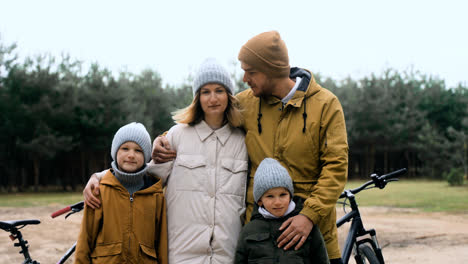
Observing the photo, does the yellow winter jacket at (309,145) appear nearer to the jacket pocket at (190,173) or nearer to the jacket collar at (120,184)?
the jacket pocket at (190,173)

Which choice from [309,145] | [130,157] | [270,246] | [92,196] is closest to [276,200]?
[270,246]

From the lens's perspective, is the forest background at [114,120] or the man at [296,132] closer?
the man at [296,132]

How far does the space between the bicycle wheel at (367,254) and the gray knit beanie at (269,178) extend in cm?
164

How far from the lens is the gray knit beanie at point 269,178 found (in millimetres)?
2418

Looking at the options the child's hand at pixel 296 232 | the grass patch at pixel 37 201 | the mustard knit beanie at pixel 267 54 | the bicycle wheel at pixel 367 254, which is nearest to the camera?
the child's hand at pixel 296 232

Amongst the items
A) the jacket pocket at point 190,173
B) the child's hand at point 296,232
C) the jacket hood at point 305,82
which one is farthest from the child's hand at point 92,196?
the jacket hood at point 305,82

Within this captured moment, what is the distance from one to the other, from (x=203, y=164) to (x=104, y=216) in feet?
2.07

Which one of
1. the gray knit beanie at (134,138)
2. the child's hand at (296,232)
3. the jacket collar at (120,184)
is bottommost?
the child's hand at (296,232)

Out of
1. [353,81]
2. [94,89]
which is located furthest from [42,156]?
[353,81]

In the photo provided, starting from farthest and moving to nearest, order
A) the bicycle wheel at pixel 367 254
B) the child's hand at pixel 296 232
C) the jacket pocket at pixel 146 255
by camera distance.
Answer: the bicycle wheel at pixel 367 254 → the jacket pocket at pixel 146 255 → the child's hand at pixel 296 232

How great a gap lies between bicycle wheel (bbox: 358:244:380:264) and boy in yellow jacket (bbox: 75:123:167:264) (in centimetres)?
199

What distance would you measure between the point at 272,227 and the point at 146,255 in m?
0.73

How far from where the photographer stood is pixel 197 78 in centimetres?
276

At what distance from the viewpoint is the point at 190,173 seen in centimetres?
262
